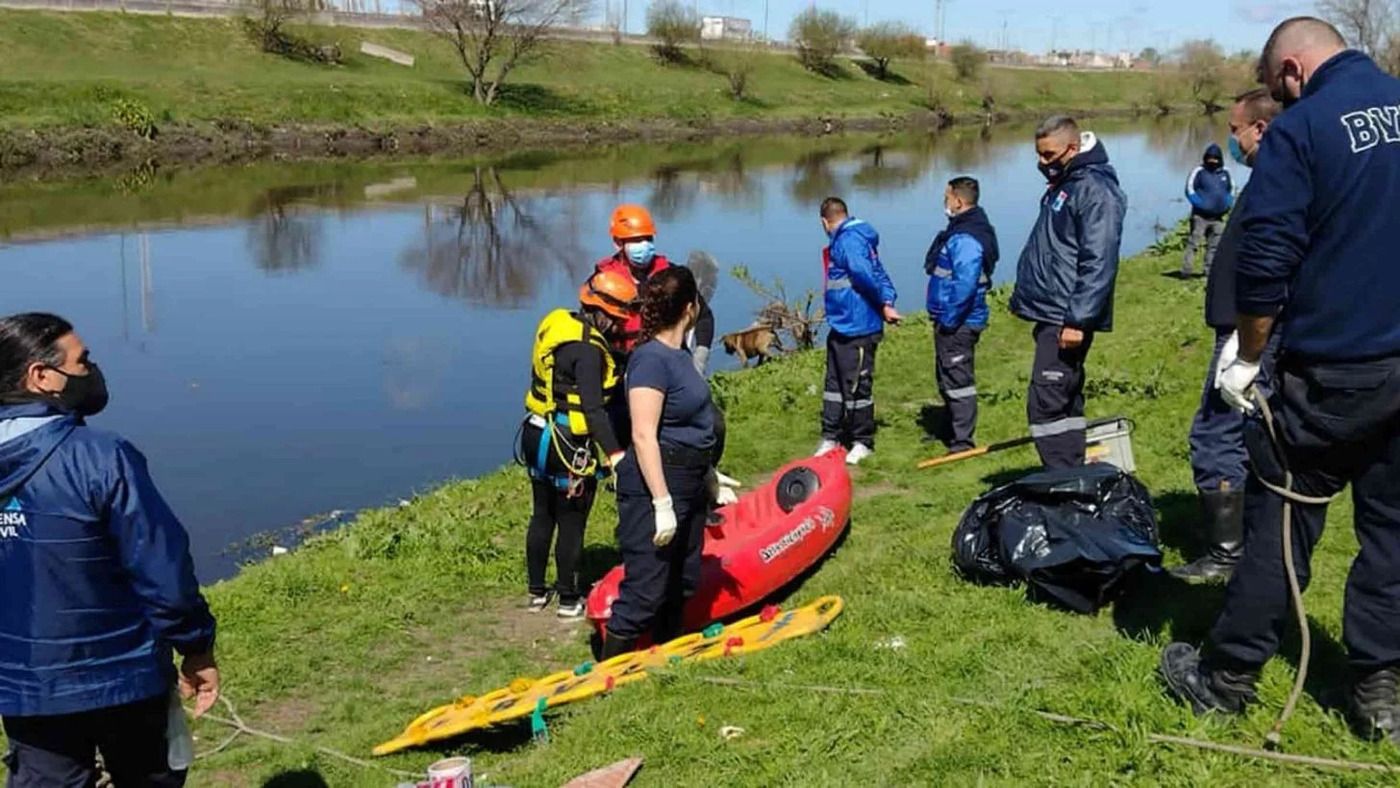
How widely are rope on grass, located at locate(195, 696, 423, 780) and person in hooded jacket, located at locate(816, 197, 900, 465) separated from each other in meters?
4.28

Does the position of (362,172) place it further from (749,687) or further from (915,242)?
(749,687)

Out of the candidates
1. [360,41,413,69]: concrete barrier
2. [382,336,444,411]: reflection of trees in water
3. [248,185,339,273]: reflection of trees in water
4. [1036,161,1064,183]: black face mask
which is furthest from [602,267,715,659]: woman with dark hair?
[360,41,413,69]: concrete barrier

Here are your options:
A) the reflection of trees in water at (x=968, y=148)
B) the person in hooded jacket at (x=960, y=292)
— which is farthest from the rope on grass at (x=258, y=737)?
the reflection of trees in water at (x=968, y=148)

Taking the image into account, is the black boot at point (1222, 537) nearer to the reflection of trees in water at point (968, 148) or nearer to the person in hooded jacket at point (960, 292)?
the person in hooded jacket at point (960, 292)

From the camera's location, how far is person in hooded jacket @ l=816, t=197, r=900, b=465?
350 inches

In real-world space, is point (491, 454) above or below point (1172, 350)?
below

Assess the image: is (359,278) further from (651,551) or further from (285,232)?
(651,551)

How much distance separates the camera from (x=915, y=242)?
2481cm

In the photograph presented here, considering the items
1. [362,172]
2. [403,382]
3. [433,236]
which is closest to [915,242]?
[433,236]

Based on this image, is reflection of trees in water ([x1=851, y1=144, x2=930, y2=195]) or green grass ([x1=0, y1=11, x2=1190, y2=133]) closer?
reflection of trees in water ([x1=851, y1=144, x2=930, y2=195])

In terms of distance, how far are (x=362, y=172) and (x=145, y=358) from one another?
20945 mm

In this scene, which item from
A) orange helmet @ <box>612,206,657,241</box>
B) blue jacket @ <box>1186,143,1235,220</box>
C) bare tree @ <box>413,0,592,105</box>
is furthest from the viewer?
bare tree @ <box>413,0,592,105</box>

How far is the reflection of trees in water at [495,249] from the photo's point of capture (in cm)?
2091

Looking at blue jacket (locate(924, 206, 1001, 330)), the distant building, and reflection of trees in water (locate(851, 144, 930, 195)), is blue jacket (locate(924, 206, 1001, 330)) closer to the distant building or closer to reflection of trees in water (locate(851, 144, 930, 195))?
reflection of trees in water (locate(851, 144, 930, 195))
